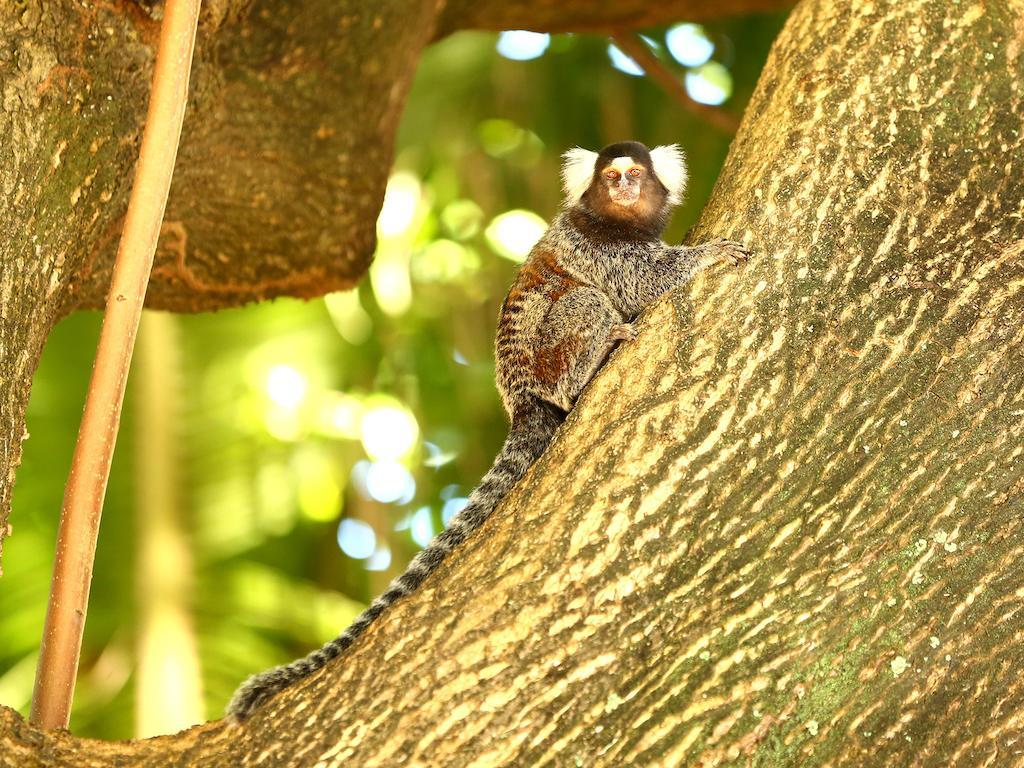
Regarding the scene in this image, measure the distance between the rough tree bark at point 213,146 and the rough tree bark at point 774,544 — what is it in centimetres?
91

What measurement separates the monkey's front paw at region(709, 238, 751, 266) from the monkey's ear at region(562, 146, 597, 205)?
138cm

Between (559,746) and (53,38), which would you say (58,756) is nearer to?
(559,746)

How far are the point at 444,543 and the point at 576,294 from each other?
2.87ft

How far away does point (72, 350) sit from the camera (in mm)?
5000

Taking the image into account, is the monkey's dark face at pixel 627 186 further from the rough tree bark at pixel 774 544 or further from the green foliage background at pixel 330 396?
the green foliage background at pixel 330 396

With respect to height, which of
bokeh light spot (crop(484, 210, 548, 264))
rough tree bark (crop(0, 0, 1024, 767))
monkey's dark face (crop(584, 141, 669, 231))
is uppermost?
bokeh light spot (crop(484, 210, 548, 264))

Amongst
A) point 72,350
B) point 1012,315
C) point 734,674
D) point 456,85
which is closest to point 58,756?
point 734,674

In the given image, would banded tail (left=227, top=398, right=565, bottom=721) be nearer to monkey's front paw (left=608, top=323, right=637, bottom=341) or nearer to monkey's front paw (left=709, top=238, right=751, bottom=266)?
monkey's front paw (left=608, top=323, right=637, bottom=341)

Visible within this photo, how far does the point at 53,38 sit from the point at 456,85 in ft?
11.3

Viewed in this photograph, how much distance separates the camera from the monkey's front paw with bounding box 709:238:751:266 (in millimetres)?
2459

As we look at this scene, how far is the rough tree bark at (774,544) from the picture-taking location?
6.80ft

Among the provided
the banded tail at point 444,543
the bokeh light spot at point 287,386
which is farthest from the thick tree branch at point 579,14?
Answer: the bokeh light spot at point 287,386

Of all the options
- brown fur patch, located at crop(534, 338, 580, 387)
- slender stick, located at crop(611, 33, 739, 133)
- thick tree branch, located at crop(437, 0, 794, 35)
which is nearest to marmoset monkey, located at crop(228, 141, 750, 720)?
brown fur patch, located at crop(534, 338, 580, 387)

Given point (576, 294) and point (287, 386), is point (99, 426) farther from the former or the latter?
point (287, 386)
